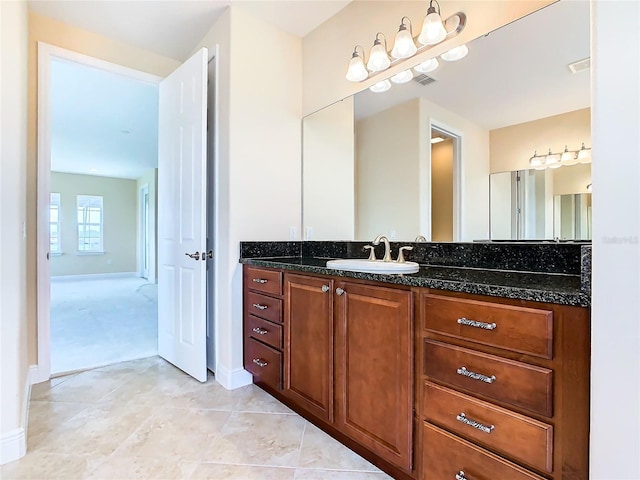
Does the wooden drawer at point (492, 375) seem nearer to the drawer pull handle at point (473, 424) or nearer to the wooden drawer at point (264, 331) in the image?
the drawer pull handle at point (473, 424)

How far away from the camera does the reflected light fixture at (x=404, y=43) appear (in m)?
1.85

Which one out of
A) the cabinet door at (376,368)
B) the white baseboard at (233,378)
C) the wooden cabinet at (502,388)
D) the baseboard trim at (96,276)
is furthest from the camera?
the baseboard trim at (96,276)

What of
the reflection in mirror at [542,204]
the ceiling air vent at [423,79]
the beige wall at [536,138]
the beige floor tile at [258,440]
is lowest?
the beige floor tile at [258,440]

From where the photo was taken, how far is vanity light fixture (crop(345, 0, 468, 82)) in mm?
1715

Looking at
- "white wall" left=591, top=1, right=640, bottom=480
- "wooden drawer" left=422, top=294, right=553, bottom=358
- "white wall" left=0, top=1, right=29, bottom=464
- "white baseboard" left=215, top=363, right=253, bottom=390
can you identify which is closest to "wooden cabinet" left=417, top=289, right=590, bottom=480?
"wooden drawer" left=422, top=294, right=553, bottom=358

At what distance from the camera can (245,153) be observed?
2.35m

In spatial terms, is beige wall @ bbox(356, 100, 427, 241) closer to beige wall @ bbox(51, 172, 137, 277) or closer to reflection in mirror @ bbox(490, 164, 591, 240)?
reflection in mirror @ bbox(490, 164, 591, 240)

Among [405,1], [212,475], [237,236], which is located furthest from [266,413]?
[405,1]

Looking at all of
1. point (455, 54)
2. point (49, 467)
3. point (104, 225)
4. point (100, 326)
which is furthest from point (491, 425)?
point (104, 225)

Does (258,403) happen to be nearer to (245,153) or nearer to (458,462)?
(458,462)

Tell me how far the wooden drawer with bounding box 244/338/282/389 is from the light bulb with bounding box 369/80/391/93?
1.73 m

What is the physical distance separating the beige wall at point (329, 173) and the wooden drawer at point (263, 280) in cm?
60

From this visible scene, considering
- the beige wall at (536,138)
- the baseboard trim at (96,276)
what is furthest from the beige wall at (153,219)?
the beige wall at (536,138)

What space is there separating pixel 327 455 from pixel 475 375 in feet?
2.91
